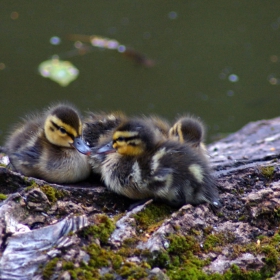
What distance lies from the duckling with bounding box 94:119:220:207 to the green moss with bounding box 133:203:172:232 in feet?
0.17

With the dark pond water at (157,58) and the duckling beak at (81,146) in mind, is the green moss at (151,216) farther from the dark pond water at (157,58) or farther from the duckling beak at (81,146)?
the dark pond water at (157,58)

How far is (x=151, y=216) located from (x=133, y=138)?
1.37ft

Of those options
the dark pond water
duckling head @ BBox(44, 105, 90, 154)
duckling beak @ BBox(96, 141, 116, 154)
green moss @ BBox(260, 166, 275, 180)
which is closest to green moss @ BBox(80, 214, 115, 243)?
duckling beak @ BBox(96, 141, 116, 154)

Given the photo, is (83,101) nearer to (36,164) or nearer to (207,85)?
(207,85)

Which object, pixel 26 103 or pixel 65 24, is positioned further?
pixel 65 24

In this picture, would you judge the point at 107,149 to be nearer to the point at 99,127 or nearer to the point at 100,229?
the point at 99,127

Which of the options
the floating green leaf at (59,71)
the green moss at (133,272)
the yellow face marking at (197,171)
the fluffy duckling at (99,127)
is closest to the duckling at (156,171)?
the yellow face marking at (197,171)

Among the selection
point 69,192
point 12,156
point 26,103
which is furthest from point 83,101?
point 69,192

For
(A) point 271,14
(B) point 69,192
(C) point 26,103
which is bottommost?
(C) point 26,103

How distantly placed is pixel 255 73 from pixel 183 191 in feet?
15.1

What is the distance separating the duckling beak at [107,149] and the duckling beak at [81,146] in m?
0.06

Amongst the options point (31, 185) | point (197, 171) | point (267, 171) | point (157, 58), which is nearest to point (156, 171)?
point (197, 171)

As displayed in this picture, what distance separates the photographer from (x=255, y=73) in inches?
269

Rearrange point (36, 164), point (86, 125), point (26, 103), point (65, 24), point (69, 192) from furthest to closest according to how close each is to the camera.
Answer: point (65, 24)
point (26, 103)
point (86, 125)
point (36, 164)
point (69, 192)
